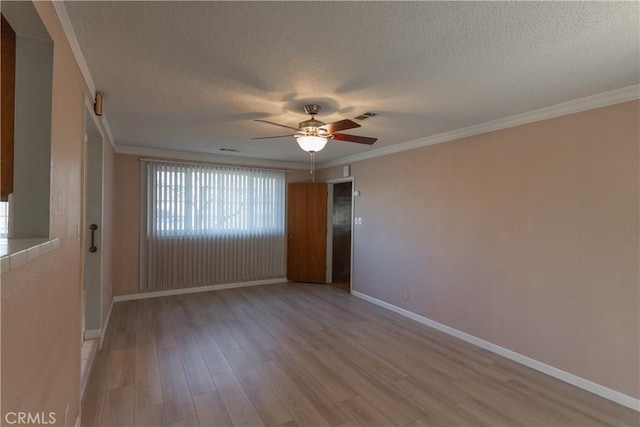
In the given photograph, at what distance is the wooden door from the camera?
19.6ft

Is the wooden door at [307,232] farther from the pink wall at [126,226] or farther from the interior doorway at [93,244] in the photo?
the interior doorway at [93,244]

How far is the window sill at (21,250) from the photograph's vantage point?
0.90m

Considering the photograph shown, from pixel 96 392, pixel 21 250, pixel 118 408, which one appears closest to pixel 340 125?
pixel 21 250

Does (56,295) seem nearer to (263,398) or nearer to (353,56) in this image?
(263,398)

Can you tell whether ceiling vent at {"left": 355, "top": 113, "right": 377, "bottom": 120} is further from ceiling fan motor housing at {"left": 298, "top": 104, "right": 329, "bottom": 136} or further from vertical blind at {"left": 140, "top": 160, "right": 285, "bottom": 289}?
vertical blind at {"left": 140, "top": 160, "right": 285, "bottom": 289}

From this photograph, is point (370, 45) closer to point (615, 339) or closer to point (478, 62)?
point (478, 62)

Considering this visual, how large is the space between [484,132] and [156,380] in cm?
405

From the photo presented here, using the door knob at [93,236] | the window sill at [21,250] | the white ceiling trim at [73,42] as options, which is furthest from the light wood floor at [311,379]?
the white ceiling trim at [73,42]

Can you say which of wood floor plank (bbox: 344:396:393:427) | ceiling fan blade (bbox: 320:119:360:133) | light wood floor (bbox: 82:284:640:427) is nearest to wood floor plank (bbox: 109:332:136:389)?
light wood floor (bbox: 82:284:640:427)

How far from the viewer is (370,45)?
1729 mm

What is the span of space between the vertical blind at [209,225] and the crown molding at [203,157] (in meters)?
0.13

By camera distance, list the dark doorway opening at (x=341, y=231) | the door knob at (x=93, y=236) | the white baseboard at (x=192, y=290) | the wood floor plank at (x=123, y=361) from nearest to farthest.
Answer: the wood floor plank at (x=123, y=361) → the door knob at (x=93, y=236) → the white baseboard at (x=192, y=290) → the dark doorway opening at (x=341, y=231)

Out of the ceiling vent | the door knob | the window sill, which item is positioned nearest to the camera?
the window sill

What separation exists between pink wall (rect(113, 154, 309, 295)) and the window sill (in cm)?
377
